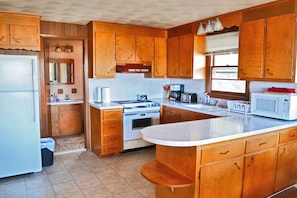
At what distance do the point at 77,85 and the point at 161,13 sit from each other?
3.09 meters

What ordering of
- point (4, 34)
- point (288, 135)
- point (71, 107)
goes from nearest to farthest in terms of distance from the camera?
point (288, 135) < point (4, 34) < point (71, 107)

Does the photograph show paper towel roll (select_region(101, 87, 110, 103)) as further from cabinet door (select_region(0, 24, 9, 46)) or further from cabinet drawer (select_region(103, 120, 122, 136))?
cabinet door (select_region(0, 24, 9, 46))

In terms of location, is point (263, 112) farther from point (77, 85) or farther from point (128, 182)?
point (77, 85)

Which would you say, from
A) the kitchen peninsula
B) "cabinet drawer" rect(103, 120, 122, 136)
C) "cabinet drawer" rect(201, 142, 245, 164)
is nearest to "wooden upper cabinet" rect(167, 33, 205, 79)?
"cabinet drawer" rect(103, 120, 122, 136)

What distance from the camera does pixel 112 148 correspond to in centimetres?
432

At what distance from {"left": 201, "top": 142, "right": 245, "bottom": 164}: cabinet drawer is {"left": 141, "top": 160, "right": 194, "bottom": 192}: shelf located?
0.25 m

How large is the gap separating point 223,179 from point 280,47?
1.80 metres

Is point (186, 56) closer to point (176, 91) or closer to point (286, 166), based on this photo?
point (176, 91)

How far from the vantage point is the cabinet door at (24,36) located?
364 cm

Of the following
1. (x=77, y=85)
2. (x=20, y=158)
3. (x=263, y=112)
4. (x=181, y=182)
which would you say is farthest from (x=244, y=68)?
(x=77, y=85)

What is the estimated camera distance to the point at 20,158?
3.47 m

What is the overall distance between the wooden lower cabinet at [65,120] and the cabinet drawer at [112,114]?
66.6 inches

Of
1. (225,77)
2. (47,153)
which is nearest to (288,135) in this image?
(225,77)

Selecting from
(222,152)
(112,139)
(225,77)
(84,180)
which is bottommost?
(84,180)
